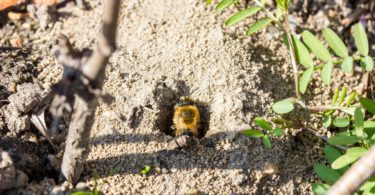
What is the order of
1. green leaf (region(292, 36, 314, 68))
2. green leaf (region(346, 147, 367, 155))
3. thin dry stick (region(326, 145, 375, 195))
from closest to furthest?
thin dry stick (region(326, 145, 375, 195)) < green leaf (region(346, 147, 367, 155)) < green leaf (region(292, 36, 314, 68))

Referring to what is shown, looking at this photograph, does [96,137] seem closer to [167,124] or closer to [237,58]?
[167,124]

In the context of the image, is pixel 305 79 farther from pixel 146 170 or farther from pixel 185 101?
pixel 146 170

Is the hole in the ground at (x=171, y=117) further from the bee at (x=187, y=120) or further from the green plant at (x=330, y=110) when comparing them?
the green plant at (x=330, y=110)

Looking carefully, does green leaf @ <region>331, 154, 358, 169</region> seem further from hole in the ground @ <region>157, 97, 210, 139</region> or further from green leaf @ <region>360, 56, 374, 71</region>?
hole in the ground @ <region>157, 97, 210, 139</region>

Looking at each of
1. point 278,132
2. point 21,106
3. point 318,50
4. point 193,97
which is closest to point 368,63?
point 318,50

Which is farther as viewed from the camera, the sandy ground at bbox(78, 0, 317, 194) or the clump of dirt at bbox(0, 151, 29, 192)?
the sandy ground at bbox(78, 0, 317, 194)

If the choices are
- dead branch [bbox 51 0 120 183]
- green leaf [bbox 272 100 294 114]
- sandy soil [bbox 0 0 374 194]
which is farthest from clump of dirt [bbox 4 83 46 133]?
Result: green leaf [bbox 272 100 294 114]
